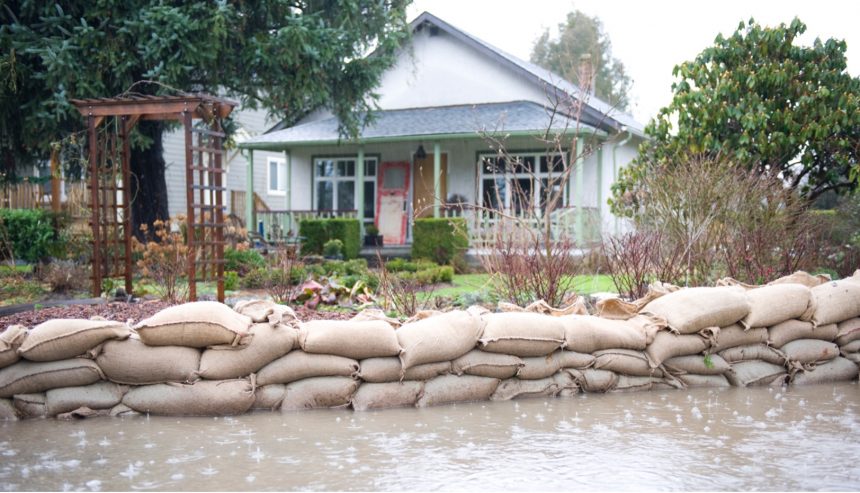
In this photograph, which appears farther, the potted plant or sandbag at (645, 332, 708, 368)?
the potted plant

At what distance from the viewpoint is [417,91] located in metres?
18.3

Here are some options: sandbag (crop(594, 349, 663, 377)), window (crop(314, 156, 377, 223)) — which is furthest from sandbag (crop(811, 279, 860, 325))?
window (crop(314, 156, 377, 223))

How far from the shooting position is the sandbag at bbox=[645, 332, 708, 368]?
5219 millimetres

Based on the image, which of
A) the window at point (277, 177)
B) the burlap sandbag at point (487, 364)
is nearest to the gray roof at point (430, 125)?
the window at point (277, 177)

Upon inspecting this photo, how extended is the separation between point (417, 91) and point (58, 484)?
52.3ft

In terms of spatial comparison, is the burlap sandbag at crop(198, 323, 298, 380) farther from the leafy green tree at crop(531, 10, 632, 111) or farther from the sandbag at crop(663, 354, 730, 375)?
the leafy green tree at crop(531, 10, 632, 111)

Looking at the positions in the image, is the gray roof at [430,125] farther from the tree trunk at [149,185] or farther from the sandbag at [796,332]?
the sandbag at [796,332]

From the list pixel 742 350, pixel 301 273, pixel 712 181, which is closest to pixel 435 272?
pixel 301 273

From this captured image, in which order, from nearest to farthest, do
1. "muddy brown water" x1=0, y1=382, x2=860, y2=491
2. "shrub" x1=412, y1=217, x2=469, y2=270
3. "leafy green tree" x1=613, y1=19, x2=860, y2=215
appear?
"muddy brown water" x1=0, y1=382, x2=860, y2=491 < "leafy green tree" x1=613, y1=19, x2=860, y2=215 < "shrub" x1=412, y1=217, x2=469, y2=270

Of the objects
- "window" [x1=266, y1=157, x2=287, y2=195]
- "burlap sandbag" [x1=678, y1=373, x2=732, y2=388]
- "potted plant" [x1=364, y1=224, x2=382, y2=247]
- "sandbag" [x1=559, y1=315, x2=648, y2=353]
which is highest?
"window" [x1=266, y1=157, x2=287, y2=195]

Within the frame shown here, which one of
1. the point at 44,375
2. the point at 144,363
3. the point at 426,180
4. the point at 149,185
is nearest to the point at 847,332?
the point at 144,363

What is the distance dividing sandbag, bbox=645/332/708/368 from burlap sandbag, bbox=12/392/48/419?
389 cm

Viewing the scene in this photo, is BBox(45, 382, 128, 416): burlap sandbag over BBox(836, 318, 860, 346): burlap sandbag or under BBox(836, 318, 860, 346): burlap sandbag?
under

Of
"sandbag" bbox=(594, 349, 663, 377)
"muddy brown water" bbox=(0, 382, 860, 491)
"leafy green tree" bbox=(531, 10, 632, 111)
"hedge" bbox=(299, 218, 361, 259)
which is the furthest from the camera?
"leafy green tree" bbox=(531, 10, 632, 111)
